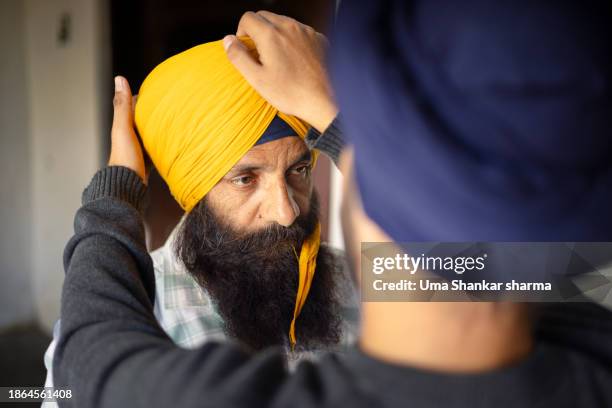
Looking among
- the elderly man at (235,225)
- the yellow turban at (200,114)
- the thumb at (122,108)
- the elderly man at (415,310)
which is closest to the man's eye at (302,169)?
the elderly man at (235,225)

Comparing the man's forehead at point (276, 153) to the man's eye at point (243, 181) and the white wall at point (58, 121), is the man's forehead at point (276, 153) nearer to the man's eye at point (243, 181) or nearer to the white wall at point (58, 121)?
the man's eye at point (243, 181)

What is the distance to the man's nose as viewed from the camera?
995 millimetres

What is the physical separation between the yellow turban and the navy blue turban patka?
0.48 meters

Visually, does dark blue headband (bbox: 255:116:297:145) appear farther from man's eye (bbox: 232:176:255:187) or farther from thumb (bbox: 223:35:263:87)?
thumb (bbox: 223:35:263:87)

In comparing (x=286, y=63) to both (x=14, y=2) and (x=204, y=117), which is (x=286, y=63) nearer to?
(x=204, y=117)

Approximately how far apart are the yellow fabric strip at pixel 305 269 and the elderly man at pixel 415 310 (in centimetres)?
53

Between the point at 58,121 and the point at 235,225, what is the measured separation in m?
0.49

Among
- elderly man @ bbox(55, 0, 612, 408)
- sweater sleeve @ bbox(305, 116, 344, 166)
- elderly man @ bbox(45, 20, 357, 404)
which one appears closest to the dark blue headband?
elderly man @ bbox(45, 20, 357, 404)

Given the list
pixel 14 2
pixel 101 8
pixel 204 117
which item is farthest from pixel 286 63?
pixel 14 2

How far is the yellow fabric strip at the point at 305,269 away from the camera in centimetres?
107

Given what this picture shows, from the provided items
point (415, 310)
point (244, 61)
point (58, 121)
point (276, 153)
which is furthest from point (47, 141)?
point (415, 310)

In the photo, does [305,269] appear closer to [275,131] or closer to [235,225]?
[235,225]

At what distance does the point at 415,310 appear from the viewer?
0.47m

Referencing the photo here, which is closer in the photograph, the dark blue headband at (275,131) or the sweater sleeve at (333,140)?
the sweater sleeve at (333,140)
